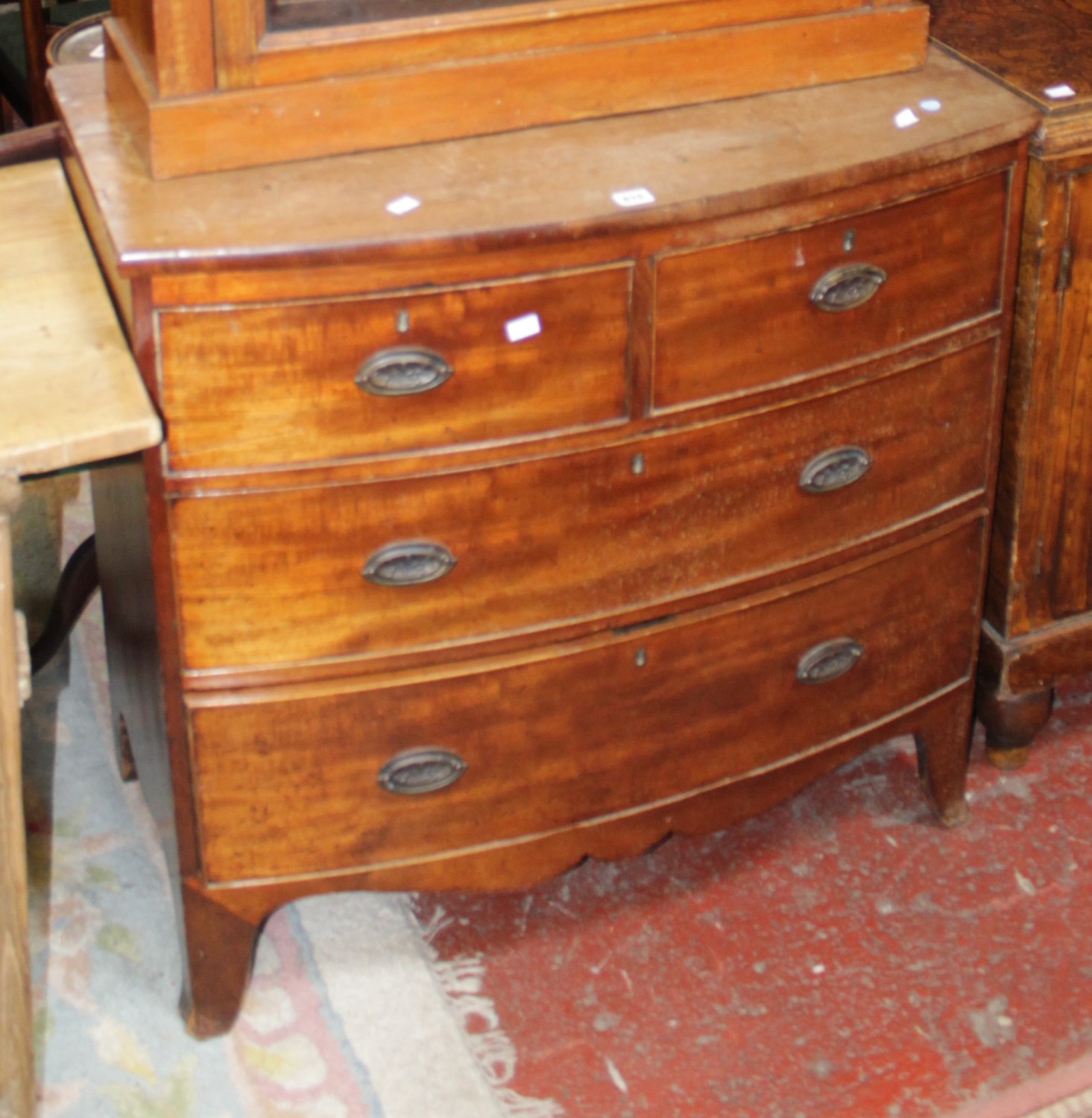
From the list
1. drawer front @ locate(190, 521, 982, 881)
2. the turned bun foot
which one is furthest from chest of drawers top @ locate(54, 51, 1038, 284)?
the turned bun foot

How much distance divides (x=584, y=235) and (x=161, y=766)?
0.81 meters

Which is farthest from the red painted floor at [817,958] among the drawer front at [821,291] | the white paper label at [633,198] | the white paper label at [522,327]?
the white paper label at [633,198]

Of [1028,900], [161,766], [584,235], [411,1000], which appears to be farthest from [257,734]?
[1028,900]

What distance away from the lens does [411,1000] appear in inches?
86.4

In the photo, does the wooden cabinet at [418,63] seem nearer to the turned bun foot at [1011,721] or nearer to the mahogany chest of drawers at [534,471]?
the mahogany chest of drawers at [534,471]

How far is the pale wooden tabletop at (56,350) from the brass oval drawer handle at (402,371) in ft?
0.73

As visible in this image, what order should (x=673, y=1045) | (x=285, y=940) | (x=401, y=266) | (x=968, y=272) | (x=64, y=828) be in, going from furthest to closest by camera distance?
(x=64, y=828), (x=285, y=940), (x=673, y=1045), (x=968, y=272), (x=401, y=266)

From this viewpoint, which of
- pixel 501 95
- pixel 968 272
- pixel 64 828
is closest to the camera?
pixel 501 95

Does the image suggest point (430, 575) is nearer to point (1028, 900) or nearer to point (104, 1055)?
point (104, 1055)

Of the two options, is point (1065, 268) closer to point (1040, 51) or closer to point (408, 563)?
point (1040, 51)

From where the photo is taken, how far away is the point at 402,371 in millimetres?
1707

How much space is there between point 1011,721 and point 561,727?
0.83m

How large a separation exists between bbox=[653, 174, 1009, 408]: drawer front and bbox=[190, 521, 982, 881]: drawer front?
31 cm

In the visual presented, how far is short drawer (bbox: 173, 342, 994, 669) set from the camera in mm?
1774
